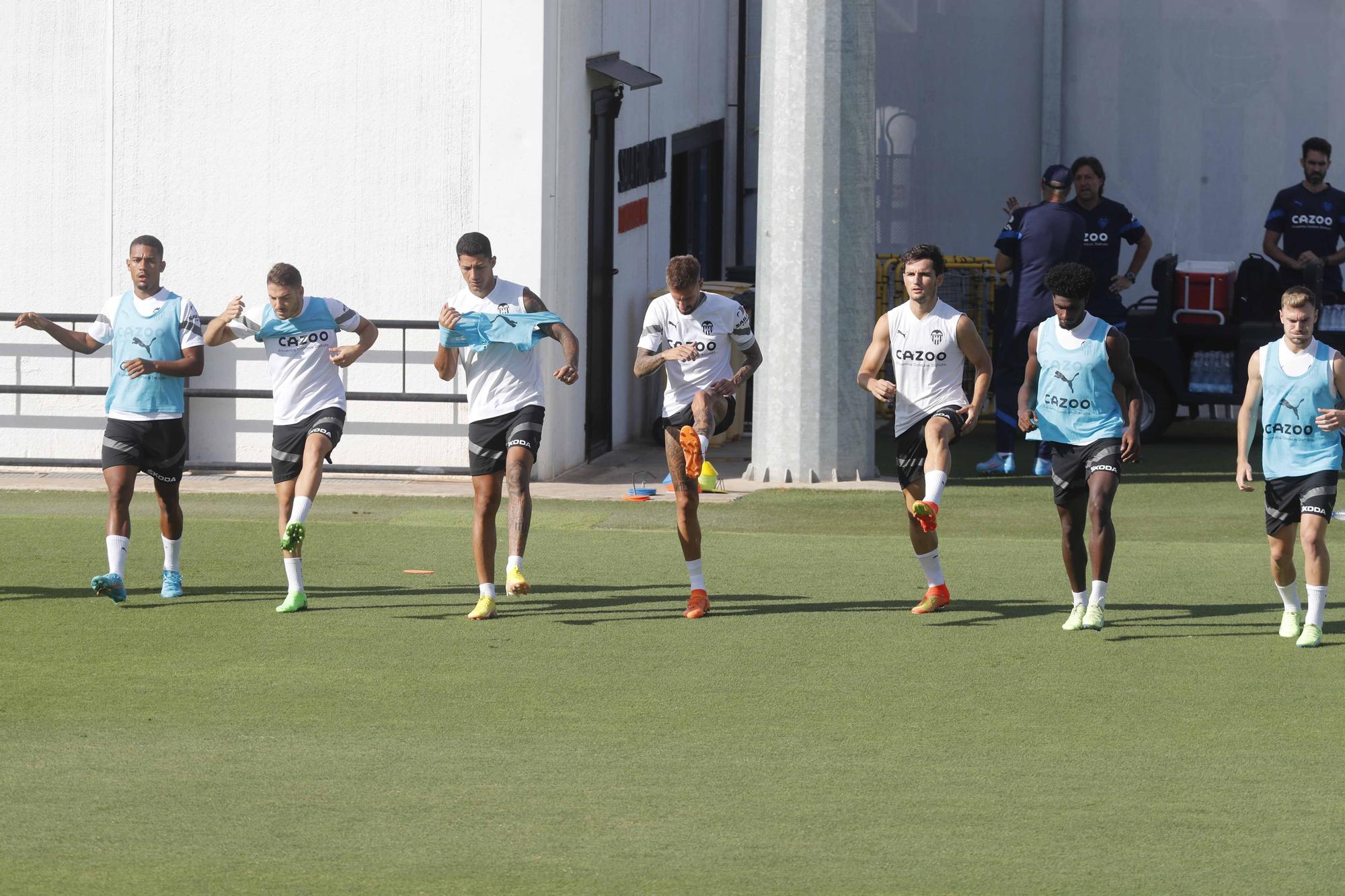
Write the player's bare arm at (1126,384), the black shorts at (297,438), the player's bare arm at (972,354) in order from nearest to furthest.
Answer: the player's bare arm at (1126,384), the player's bare arm at (972,354), the black shorts at (297,438)

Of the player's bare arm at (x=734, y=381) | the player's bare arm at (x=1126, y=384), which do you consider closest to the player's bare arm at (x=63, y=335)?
the player's bare arm at (x=734, y=381)

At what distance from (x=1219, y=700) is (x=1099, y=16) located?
13.7 m

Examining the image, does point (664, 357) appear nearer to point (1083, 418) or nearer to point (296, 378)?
point (296, 378)

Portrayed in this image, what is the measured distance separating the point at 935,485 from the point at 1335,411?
1.96m

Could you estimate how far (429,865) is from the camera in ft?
19.2

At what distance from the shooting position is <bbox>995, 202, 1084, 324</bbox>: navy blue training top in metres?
14.9

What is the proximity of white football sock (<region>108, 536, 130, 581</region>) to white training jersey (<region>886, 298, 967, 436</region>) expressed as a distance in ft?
13.7

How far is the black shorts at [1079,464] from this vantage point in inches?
365

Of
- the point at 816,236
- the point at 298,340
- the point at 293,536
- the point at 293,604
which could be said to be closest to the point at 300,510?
the point at 293,536

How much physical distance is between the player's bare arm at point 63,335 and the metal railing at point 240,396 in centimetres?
367

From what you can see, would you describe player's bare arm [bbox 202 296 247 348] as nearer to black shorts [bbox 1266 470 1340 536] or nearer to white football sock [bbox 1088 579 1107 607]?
white football sock [bbox 1088 579 1107 607]

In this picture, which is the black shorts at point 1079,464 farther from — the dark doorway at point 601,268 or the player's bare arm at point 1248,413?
the dark doorway at point 601,268

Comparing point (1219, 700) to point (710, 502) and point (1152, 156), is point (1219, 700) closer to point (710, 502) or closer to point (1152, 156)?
point (710, 502)

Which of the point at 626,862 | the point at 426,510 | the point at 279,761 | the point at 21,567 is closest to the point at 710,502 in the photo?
the point at 426,510
